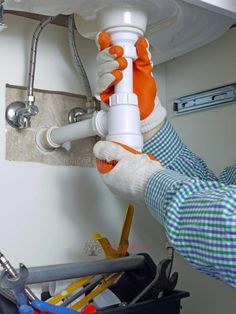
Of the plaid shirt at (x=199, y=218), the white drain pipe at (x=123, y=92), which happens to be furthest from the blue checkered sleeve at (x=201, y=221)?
the white drain pipe at (x=123, y=92)

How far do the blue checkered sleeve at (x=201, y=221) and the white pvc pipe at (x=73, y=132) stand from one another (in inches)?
11.4

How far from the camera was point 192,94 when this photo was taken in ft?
4.39

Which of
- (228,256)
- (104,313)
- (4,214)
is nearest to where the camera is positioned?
(228,256)

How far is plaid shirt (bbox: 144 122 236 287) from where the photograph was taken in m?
0.70

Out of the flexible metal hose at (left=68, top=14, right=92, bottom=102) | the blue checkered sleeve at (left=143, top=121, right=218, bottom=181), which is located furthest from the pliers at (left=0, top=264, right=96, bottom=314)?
the flexible metal hose at (left=68, top=14, right=92, bottom=102)

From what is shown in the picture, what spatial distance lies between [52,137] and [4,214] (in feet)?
0.72

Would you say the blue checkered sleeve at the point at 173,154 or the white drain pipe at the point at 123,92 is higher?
the white drain pipe at the point at 123,92

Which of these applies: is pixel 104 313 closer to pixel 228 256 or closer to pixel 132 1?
pixel 228 256

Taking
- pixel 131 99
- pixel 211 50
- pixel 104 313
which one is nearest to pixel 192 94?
pixel 211 50

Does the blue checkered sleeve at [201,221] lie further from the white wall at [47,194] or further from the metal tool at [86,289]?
the white wall at [47,194]

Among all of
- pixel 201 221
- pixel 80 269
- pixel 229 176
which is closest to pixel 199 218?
pixel 201 221

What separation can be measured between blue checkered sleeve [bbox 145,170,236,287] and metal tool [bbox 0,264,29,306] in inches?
10.0

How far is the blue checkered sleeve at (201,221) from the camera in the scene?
2.30 feet

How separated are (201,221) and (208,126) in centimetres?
61
